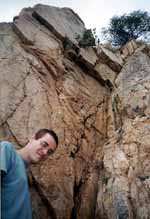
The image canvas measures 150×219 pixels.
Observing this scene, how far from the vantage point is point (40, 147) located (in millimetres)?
5023

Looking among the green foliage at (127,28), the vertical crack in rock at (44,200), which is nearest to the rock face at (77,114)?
the vertical crack in rock at (44,200)

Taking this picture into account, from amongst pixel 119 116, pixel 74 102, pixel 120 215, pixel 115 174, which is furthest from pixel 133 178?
pixel 74 102

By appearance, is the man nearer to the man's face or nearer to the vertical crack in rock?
the man's face

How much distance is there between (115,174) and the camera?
6.54 metres

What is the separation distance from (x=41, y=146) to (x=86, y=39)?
532 cm

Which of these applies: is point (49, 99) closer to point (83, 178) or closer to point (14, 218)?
point (83, 178)

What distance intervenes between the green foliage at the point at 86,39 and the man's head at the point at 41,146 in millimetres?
4841

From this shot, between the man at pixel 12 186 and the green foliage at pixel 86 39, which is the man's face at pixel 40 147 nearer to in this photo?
the man at pixel 12 186

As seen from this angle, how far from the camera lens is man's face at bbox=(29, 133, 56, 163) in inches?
197

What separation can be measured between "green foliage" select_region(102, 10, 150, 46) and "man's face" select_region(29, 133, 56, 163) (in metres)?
8.40

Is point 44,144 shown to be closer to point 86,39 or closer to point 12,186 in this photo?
point 12,186

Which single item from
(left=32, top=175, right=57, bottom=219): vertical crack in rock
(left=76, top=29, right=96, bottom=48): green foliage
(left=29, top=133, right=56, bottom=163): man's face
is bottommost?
(left=32, top=175, right=57, bottom=219): vertical crack in rock

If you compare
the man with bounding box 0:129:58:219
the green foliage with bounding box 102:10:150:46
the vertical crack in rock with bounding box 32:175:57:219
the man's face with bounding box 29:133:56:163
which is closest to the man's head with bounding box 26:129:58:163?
the man's face with bounding box 29:133:56:163

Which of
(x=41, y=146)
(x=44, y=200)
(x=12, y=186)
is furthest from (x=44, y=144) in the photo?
(x=44, y=200)
